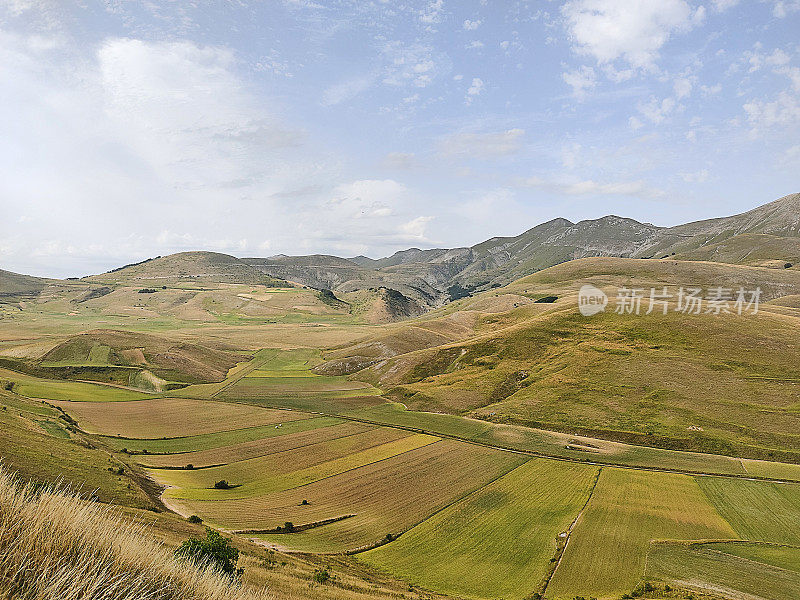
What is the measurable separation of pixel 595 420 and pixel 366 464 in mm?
44432

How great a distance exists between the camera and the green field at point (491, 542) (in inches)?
1316

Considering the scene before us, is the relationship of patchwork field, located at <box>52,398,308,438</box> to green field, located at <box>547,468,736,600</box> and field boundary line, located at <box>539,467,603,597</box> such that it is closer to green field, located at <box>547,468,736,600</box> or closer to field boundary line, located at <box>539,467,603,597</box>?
field boundary line, located at <box>539,467,603,597</box>

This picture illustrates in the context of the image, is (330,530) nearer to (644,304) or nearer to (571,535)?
(571,535)

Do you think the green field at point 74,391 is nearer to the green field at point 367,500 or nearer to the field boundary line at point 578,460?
the field boundary line at point 578,460

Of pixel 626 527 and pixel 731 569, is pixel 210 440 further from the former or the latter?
pixel 731 569

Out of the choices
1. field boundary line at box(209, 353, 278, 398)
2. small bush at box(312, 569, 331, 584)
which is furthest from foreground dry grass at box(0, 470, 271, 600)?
field boundary line at box(209, 353, 278, 398)

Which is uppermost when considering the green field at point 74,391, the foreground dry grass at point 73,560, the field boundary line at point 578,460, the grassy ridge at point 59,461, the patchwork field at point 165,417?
the foreground dry grass at point 73,560

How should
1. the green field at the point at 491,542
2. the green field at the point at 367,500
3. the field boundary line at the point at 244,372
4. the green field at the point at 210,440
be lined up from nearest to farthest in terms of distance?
the green field at the point at 491,542 → the green field at the point at 367,500 → the green field at the point at 210,440 → the field boundary line at the point at 244,372

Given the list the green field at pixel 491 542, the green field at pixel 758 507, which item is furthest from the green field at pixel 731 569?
the green field at pixel 491 542

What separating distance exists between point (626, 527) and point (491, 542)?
1381 centimetres

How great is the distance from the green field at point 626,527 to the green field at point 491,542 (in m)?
1.74

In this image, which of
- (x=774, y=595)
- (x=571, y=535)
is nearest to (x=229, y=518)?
(x=571, y=535)

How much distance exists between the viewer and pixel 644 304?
12006 centimetres

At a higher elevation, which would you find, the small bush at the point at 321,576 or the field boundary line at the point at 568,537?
the small bush at the point at 321,576
